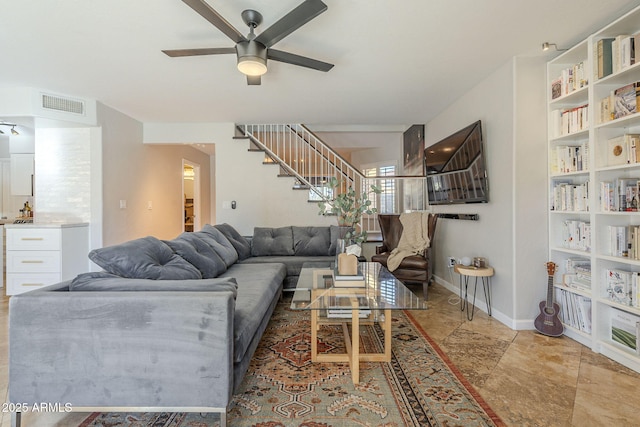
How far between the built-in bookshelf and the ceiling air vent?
17.7 ft

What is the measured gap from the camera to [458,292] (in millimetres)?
3924

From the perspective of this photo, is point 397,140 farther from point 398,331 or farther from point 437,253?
point 398,331

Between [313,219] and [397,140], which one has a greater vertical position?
[397,140]

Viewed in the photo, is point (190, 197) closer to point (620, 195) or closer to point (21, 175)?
point (21, 175)

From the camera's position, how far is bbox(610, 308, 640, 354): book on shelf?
211 cm

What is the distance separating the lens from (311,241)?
14.4 feet

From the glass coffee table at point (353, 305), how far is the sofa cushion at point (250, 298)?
276mm

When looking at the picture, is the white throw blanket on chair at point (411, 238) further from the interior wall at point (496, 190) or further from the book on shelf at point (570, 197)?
the book on shelf at point (570, 197)

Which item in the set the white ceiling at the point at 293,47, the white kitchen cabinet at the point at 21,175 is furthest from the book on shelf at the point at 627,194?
the white kitchen cabinet at the point at 21,175

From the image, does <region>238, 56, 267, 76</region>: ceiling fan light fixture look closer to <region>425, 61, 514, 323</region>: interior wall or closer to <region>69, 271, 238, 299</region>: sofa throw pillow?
<region>69, 271, 238, 299</region>: sofa throw pillow

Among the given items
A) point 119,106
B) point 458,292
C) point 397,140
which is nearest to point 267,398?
point 458,292

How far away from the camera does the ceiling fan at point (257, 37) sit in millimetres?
1822

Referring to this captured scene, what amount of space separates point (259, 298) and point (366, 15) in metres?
2.25

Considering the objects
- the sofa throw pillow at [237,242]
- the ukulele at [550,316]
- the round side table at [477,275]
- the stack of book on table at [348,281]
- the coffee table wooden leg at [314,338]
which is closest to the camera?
the coffee table wooden leg at [314,338]
